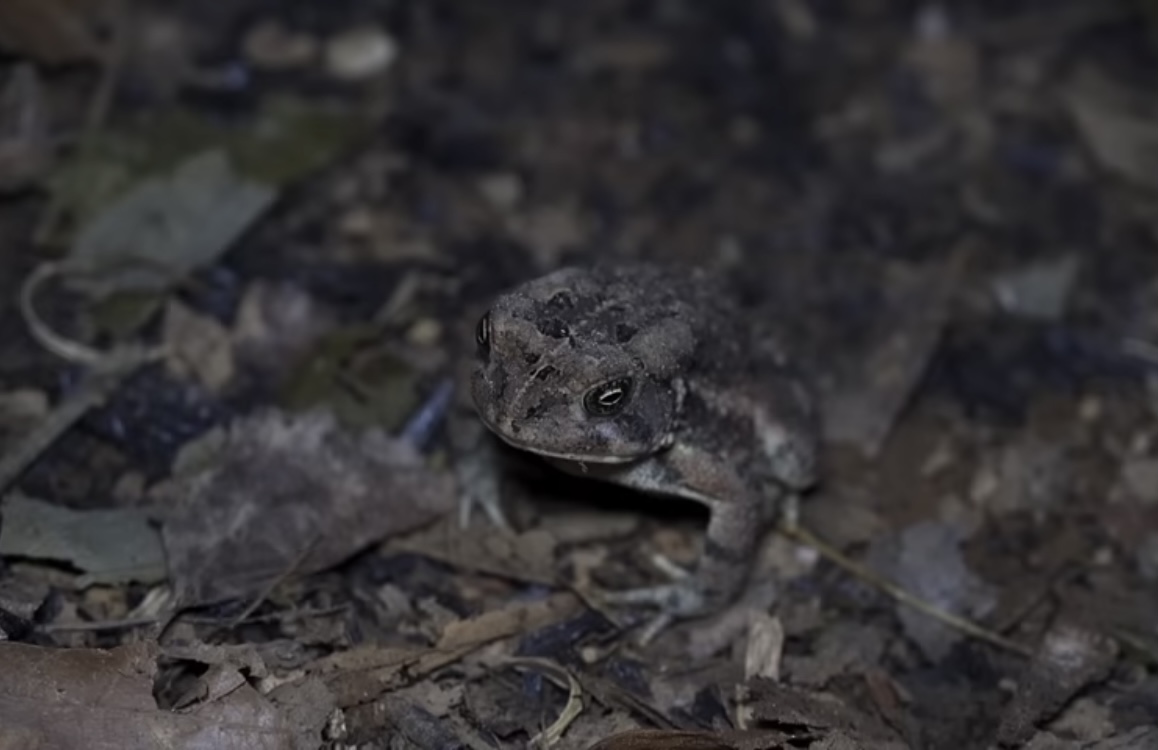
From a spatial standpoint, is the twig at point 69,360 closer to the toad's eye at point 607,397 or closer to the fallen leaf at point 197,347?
the fallen leaf at point 197,347

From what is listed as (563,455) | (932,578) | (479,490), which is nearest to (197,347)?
(479,490)

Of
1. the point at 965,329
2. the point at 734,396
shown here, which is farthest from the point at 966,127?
the point at 734,396

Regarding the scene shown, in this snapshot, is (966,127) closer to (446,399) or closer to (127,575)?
(446,399)

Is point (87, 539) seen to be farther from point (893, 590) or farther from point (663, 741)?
point (893, 590)

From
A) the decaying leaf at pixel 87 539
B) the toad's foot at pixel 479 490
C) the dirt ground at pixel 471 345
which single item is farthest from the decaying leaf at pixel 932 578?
the decaying leaf at pixel 87 539

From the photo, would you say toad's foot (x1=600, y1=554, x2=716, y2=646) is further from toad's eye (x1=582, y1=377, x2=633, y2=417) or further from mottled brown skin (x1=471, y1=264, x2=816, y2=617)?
toad's eye (x1=582, y1=377, x2=633, y2=417)

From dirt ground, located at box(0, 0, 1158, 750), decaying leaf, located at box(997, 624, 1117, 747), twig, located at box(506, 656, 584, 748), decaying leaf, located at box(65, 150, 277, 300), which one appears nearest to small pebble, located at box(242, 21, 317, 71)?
dirt ground, located at box(0, 0, 1158, 750)

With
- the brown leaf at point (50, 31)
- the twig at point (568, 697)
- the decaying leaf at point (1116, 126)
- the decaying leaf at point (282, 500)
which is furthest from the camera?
the decaying leaf at point (1116, 126)
